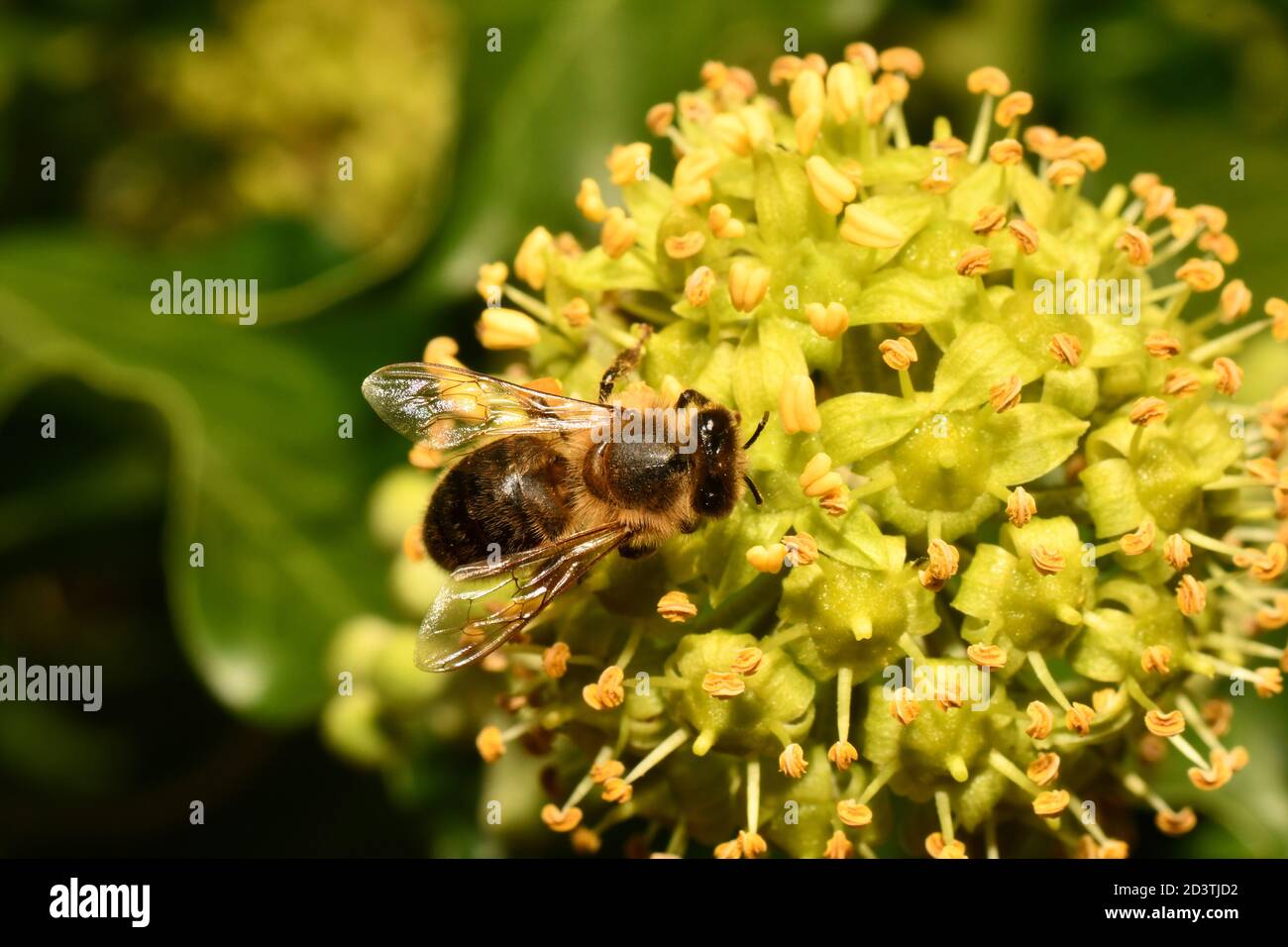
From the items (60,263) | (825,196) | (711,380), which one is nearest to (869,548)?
(711,380)

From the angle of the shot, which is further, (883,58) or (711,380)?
(883,58)

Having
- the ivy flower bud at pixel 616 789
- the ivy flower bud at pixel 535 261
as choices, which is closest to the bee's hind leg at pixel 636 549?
the ivy flower bud at pixel 616 789

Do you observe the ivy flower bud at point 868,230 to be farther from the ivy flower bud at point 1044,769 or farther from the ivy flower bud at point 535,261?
the ivy flower bud at point 1044,769

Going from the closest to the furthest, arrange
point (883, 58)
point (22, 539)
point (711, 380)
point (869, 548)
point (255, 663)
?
point (869, 548) < point (711, 380) < point (883, 58) < point (255, 663) < point (22, 539)

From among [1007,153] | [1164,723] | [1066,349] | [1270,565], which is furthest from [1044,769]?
[1007,153]

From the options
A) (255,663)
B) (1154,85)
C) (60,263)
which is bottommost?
(255,663)

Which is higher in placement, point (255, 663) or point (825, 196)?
point (825, 196)

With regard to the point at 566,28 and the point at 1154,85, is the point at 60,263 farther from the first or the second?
the point at 1154,85

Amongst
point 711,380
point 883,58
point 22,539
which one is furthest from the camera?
point 22,539
